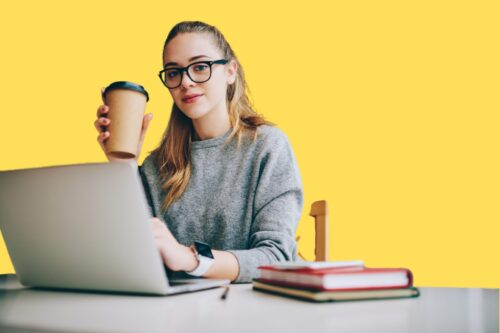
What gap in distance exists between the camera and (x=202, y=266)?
45.7 inches

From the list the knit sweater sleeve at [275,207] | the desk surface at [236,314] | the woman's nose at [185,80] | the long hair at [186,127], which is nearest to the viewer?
the desk surface at [236,314]

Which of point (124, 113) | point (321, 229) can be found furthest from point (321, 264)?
point (321, 229)

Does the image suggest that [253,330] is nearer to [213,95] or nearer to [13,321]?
[13,321]

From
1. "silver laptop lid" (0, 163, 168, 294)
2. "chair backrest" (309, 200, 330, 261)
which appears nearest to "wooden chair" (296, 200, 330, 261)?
"chair backrest" (309, 200, 330, 261)

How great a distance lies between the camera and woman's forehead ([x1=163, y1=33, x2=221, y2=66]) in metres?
1.77

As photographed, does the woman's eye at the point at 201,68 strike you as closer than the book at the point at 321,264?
No

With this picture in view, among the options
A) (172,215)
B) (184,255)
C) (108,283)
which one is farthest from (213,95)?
(108,283)

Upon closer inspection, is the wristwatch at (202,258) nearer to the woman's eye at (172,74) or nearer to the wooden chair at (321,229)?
the wooden chair at (321,229)

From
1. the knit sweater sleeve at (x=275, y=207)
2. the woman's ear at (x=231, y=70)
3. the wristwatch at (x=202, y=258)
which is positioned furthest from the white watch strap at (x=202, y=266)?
the woman's ear at (x=231, y=70)

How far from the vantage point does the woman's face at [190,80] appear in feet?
5.79

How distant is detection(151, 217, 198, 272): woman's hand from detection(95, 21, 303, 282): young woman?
0.42 m

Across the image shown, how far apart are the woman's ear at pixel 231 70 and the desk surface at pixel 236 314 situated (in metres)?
1.14

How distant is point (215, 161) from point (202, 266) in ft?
2.42

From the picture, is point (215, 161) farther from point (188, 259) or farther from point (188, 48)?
point (188, 259)
